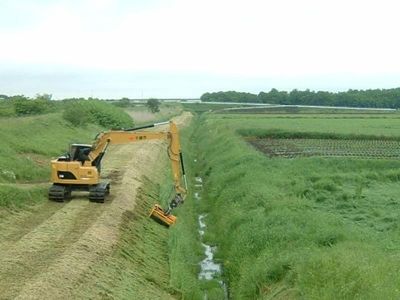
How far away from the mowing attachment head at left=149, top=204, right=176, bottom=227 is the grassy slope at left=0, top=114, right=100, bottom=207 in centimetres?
451

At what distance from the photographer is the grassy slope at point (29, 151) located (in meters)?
21.8

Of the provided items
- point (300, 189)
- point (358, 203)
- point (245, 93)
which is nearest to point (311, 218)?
point (358, 203)

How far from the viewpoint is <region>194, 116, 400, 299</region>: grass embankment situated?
1216 cm

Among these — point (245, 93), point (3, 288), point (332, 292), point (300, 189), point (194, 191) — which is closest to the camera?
point (332, 292)

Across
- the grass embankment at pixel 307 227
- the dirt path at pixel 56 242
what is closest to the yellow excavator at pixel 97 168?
the dirt path at pixel 56 242

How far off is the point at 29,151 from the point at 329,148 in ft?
73.3

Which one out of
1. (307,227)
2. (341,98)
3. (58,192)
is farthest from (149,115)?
(307,227)

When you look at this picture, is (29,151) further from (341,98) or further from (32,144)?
(341,98)

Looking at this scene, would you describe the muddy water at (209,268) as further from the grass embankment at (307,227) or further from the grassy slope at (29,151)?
the grassy slope at (29,151)

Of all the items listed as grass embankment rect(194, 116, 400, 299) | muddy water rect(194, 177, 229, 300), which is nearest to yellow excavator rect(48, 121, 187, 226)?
muddy water rect(194, 177, 229, 300)

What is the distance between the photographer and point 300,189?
24406 millimetres

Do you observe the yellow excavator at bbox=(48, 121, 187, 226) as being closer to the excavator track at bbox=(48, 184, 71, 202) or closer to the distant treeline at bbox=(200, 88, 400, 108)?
the excavator track at bbox=(48, 184, 71, 202)

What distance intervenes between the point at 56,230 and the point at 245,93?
163 meters

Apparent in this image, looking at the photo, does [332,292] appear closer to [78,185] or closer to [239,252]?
[239,252]
